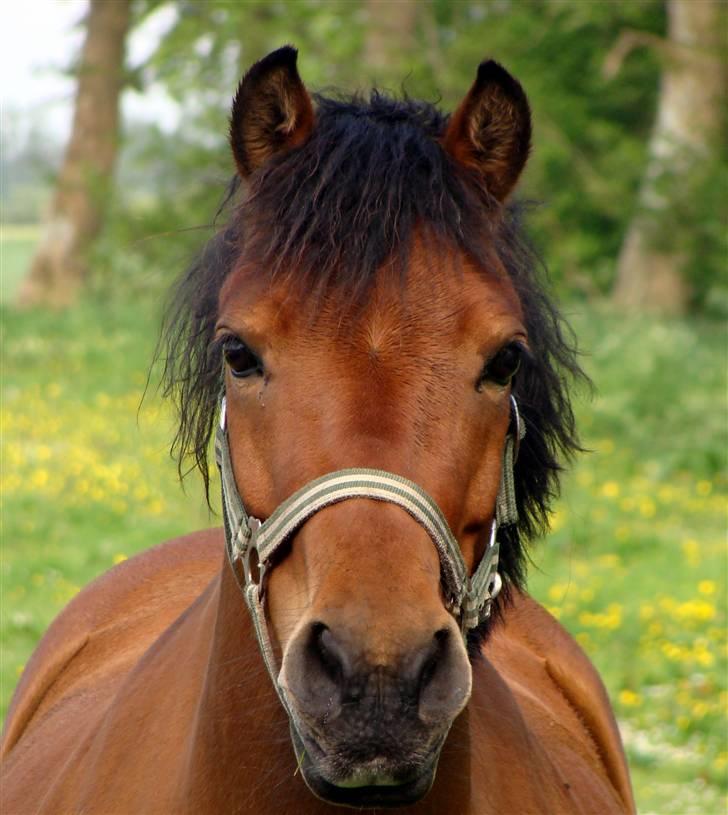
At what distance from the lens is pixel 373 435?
1990 mm

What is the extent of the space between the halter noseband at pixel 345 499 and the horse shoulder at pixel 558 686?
3.26ft

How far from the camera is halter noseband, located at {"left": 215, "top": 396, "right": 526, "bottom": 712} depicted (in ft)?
6.39

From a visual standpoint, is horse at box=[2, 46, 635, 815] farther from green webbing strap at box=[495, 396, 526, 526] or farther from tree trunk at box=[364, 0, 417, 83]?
tree trunk at box=[364, 0, 417, 83]

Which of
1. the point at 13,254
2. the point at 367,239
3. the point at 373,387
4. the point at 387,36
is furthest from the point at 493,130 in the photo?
the point at 13,254

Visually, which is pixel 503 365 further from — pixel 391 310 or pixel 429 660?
pixel 429 660

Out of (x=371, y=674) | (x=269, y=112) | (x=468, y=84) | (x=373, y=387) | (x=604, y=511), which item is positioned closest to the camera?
(x=371, y=674)

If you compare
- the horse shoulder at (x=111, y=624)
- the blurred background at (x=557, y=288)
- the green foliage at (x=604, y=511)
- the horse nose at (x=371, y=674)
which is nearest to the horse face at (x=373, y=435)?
the horse nose at (x=371, y=674)

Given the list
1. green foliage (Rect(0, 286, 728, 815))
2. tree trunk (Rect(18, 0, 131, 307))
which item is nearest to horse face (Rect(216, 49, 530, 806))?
green foliage (Rect(0, 286, 728, 815))

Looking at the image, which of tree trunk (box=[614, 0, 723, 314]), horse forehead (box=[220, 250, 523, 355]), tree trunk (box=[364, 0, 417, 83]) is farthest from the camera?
tree trunk (box=[614, 0, 723, 314])

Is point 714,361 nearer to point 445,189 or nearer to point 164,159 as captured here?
point 164,159

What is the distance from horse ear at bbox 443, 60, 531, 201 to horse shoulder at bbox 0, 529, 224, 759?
160cm

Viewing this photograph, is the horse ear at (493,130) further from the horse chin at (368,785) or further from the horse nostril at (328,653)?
the horse chin at (368,785)

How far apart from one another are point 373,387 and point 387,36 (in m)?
14.6

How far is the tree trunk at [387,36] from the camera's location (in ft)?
51.3
